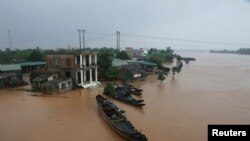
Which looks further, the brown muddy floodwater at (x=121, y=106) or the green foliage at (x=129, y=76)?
the green foliage at (x=129, y=76)

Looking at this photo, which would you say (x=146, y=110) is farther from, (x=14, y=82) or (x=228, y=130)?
(x=14, y=82)

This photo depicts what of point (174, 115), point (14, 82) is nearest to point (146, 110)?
point (174, 115)

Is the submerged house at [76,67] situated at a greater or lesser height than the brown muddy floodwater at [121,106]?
greater

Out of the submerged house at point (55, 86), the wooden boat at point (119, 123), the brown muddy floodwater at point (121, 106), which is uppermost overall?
the submerged house at point (55, 86)

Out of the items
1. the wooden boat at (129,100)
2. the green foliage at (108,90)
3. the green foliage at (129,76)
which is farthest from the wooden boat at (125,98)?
the green foliage at (129,76)

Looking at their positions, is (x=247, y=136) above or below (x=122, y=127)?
above

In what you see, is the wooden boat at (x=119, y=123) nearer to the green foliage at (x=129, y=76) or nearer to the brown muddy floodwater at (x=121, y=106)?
the brown muddy floodwater at (x=121, y=106)

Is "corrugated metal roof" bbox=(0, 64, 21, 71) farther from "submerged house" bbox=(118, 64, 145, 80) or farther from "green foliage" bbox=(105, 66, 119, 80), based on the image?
"submerged house" bbox=(118, 64, 145, 80)

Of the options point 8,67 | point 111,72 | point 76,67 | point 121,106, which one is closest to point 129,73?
point 111,72
